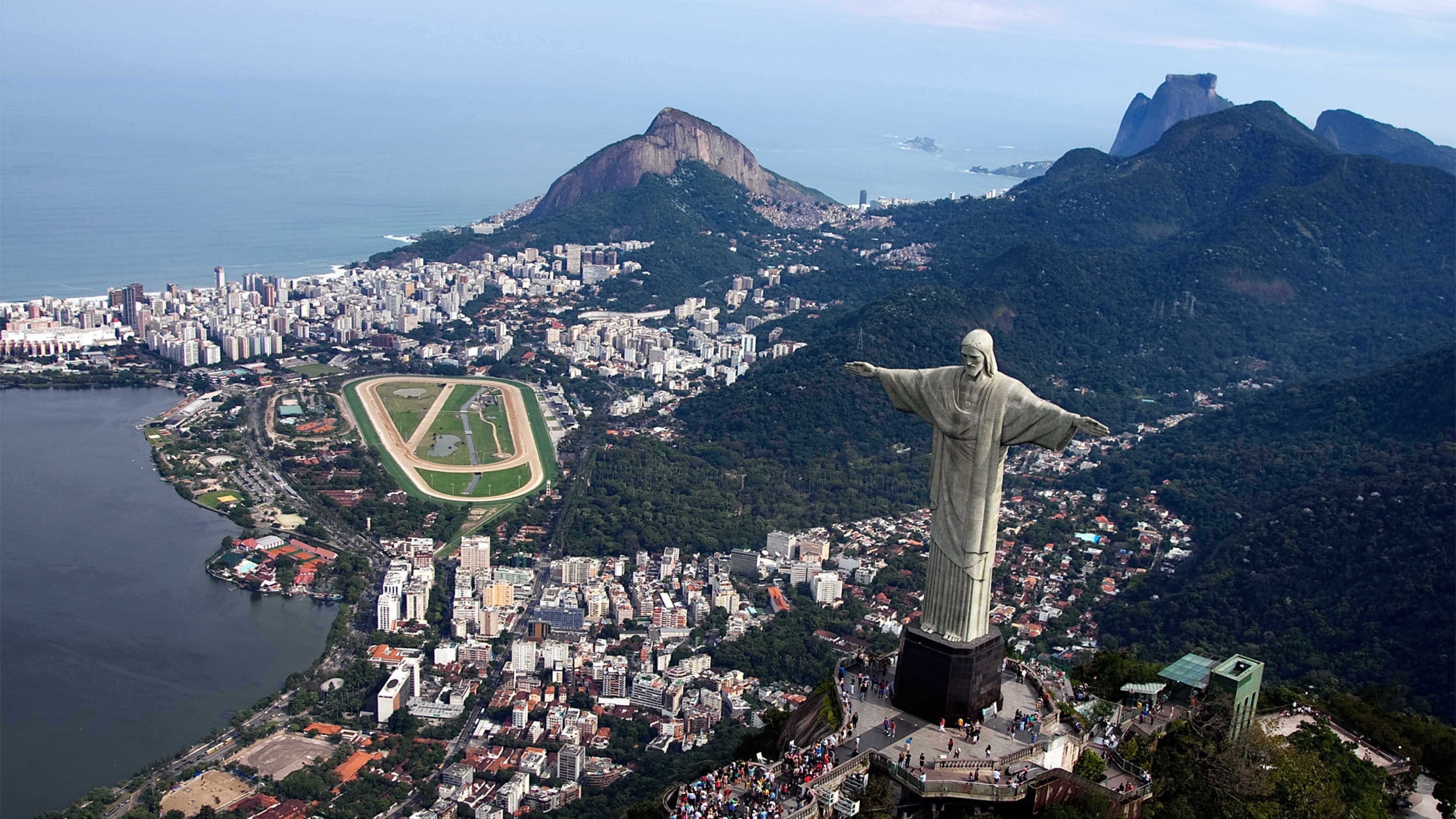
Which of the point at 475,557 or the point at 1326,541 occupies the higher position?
the point at 1326,541

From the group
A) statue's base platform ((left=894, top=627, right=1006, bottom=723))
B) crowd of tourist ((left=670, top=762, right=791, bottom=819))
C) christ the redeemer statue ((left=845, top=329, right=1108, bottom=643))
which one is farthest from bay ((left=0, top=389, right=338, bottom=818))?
christ the redeemer statue ((left=845, top=329, right=1108, bottom=643))

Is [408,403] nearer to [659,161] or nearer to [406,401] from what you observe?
[406,401]

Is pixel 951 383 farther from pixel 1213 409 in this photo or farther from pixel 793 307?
pixel 793 307

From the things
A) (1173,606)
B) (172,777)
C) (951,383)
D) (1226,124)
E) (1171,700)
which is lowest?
(172,777)

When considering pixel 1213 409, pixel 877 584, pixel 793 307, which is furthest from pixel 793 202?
pixel 877 584

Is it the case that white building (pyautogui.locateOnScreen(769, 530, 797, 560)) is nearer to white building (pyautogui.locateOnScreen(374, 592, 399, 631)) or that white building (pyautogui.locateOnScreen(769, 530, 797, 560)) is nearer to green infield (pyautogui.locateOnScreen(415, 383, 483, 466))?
white building (pyautogui.locateOnScreen(374, 592, 399, 631))

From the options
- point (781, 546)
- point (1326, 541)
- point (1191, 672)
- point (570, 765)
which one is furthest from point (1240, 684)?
point (781, 546)
